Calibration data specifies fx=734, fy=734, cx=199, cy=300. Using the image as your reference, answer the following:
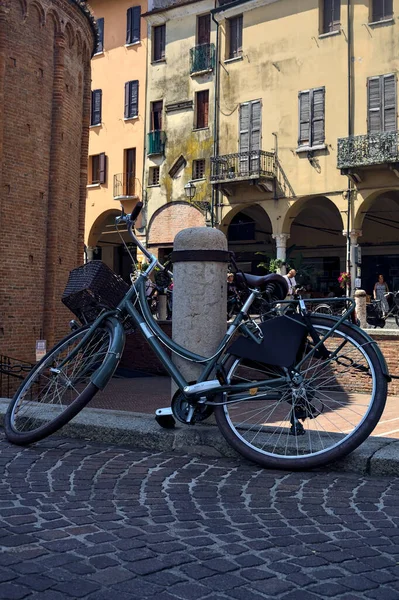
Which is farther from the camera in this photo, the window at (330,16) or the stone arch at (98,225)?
the stone arch at (98,225)

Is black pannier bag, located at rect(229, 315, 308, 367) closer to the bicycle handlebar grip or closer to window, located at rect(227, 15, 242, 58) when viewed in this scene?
the bicycle handlebar grip

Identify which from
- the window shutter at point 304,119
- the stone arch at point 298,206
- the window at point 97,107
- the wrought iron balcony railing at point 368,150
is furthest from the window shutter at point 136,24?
the wrought iron balcony railing at point 368,150

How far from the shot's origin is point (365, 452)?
438cm

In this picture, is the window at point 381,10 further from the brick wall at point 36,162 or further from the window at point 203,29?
the brick wall at point 36,162

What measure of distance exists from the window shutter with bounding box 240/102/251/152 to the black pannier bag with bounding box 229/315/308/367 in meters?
24.5

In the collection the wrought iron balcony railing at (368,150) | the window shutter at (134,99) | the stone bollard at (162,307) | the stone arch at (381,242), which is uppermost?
the window shutter at (134,99)

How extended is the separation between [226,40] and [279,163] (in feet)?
19.5

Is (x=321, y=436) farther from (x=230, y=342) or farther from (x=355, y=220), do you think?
(x=355, y=220)

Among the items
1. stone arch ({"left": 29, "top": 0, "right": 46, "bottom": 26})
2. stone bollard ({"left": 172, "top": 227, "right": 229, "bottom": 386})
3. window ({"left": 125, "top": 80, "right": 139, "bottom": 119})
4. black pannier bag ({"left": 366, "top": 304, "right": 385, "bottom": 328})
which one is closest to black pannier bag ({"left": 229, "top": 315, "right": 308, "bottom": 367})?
stone bollard ({"left": 172, "top": 227, "right": 229, "bottom": 386})

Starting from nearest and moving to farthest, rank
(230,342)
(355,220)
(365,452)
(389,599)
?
(389,599) < (365,452) < (230,342) < (355,220)

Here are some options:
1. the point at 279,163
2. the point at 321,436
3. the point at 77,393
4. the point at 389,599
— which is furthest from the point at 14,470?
the point at 279,163

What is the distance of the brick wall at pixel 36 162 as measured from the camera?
1617 cm

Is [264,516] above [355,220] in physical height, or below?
below

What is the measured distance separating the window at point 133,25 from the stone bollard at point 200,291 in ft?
98.6
